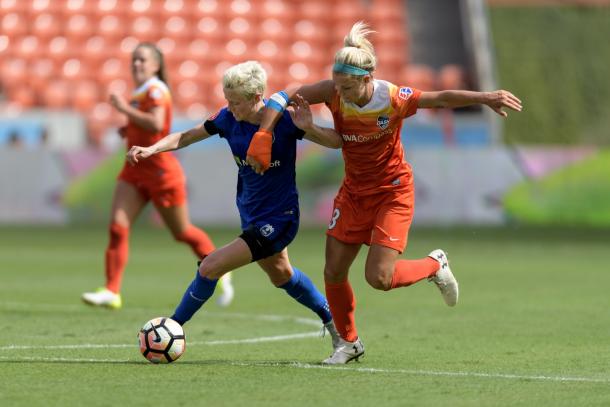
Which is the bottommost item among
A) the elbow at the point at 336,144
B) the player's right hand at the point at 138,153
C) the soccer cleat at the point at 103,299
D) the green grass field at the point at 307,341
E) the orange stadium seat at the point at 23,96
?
the green grass field at the point at 307,341

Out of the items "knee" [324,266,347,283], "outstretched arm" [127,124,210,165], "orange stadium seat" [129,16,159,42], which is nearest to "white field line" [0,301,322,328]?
"knee" [324,266,347,283]

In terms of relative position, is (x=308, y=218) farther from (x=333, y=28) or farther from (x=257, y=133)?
(x=257, y=133)

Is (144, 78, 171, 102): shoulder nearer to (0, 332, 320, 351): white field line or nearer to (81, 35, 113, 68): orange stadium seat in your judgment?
(0, 332, 320, 351): white field line

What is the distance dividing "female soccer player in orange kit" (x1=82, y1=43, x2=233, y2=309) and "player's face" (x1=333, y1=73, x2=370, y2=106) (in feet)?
12.8

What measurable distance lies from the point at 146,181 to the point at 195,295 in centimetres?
378

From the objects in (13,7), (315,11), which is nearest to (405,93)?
(315,11)

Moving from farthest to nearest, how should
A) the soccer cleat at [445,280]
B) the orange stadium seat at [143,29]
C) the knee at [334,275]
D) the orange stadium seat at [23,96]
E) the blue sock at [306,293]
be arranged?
the orange stadium seat at [143,29], the orange stadium seat at [23,96], the soccer cleat at [445,280], the blue sock at [306,293], the knee at [334,275]

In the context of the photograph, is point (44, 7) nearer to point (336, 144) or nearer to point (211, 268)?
point (211, 268)

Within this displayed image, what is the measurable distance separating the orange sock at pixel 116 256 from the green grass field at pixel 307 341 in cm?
28

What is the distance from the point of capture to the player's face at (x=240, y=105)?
771 centimetres

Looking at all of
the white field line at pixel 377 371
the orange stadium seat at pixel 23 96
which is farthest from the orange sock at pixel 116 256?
the orange stadium seat at pixel 23 96

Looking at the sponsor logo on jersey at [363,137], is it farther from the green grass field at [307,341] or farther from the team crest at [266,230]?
the green grass field at [307,341]

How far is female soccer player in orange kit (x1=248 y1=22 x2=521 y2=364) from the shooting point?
25.3 feet

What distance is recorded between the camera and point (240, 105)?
25.6ft
